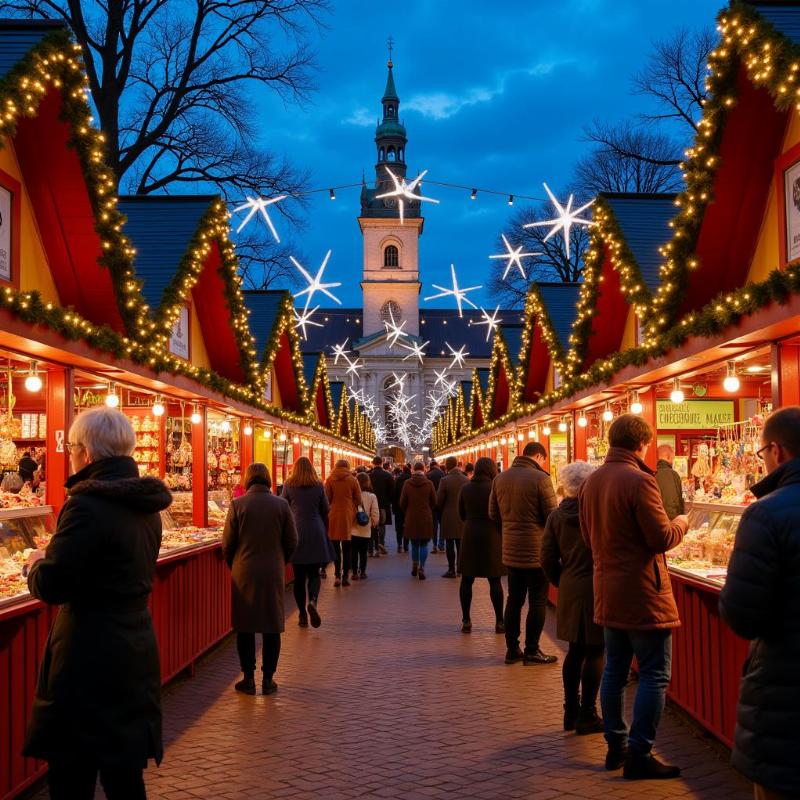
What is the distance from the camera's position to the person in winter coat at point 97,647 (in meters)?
3.50

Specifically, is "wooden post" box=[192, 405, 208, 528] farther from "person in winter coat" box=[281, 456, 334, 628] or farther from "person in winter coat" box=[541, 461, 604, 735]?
"person in winter coat" box=[541, 461, 604, 735]

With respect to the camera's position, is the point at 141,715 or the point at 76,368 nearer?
the point at 141,715

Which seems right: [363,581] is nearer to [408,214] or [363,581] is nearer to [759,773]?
[759,773]

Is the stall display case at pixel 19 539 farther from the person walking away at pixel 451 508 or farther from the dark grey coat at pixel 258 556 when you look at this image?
the person walking away at pixel 451 508

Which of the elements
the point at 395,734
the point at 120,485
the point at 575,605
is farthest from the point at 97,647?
the point at 575,605

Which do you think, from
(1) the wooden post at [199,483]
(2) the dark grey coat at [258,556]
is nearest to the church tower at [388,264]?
(1) the wooden post at [199,483]

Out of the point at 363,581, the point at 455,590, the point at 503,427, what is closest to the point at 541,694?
the point at 455,590

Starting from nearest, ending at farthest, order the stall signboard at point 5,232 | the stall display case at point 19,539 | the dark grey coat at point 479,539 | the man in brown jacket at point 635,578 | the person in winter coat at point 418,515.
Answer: the man in brown jacket at point 635,578 < the stall display case at point 19,539 < the stall signboard at point 5,232 < the dark grey coat at point 479,539 < the person in winter coat at point 418,515

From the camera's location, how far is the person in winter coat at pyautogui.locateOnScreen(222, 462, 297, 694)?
7648mm

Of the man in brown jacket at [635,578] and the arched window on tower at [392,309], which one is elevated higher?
the arched window on tower at [392,309]

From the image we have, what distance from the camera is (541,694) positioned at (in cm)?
752

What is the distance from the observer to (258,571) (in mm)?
7738

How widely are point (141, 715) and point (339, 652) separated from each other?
5714 mm

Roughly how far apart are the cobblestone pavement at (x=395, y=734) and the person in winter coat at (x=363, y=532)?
4.58 metres
